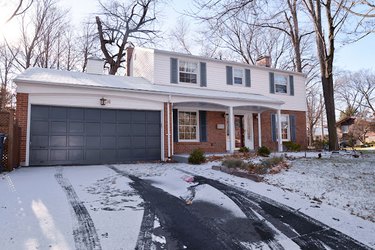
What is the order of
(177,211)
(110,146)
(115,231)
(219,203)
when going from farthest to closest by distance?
(110,146) < (219,203) < (177,211) < (115,231)

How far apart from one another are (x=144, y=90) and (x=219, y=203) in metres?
6.75

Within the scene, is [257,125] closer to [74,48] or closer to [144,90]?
[144,90]

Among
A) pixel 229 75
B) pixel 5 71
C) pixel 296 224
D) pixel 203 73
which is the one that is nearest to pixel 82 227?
pixel 296 224

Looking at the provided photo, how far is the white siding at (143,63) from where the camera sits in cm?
1262

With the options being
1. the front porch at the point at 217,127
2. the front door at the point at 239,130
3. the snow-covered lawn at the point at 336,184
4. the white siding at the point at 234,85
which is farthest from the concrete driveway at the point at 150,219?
the front door at the point at 239,130

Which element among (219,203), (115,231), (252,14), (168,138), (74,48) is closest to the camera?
(115,231)

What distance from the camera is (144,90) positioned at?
33.9ft

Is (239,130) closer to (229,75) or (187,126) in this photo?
(229,75)

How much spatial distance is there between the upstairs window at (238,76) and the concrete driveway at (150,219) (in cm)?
974

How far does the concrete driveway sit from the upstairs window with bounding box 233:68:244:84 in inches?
383

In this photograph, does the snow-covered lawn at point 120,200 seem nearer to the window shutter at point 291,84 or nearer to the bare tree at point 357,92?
the window shutter at point 291,84

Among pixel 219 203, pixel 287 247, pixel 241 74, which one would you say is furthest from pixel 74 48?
pixel 287 247

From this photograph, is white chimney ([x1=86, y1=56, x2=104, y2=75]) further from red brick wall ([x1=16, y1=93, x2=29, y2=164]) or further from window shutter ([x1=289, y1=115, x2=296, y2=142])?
window shutter ([x1=289, y1=115, x2=296, y2=142])

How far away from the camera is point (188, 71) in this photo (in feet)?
43.5
